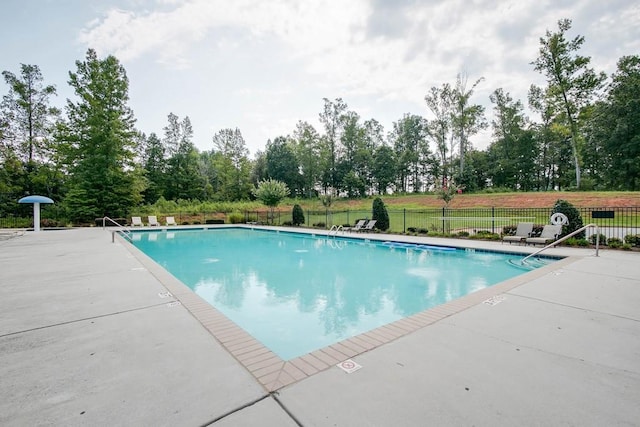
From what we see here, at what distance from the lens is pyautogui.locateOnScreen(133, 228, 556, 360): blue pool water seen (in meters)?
4.33

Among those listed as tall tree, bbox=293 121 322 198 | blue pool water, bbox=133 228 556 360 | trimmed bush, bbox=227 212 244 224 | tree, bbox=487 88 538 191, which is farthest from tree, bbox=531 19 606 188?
trimmed bush, bbox=227 212 244 224

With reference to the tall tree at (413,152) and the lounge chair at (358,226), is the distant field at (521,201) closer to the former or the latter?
the lounge chair at (358,226)

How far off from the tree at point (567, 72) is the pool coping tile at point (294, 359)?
30.1 meters

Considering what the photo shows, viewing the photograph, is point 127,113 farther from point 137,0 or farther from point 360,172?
point 360,172

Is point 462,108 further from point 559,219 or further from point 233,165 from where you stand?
point 233,165

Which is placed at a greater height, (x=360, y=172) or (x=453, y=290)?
(x=360, y=172)

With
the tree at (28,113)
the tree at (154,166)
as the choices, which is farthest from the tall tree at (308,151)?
the tree at (28,113)

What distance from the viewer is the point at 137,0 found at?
8.67 metres

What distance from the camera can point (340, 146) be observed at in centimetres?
4381

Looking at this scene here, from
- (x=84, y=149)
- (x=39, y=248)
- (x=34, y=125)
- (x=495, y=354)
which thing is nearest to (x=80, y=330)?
(x=495, y=354)

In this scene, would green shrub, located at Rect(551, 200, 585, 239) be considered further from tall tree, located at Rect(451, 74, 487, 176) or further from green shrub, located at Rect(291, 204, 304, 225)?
tall tree, located at Rect(451, 74, 487, 176)

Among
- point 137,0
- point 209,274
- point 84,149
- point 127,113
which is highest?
point 127,113

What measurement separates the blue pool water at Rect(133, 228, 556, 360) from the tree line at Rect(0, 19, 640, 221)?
7423 millimetres

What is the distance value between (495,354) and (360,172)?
43682 mm
